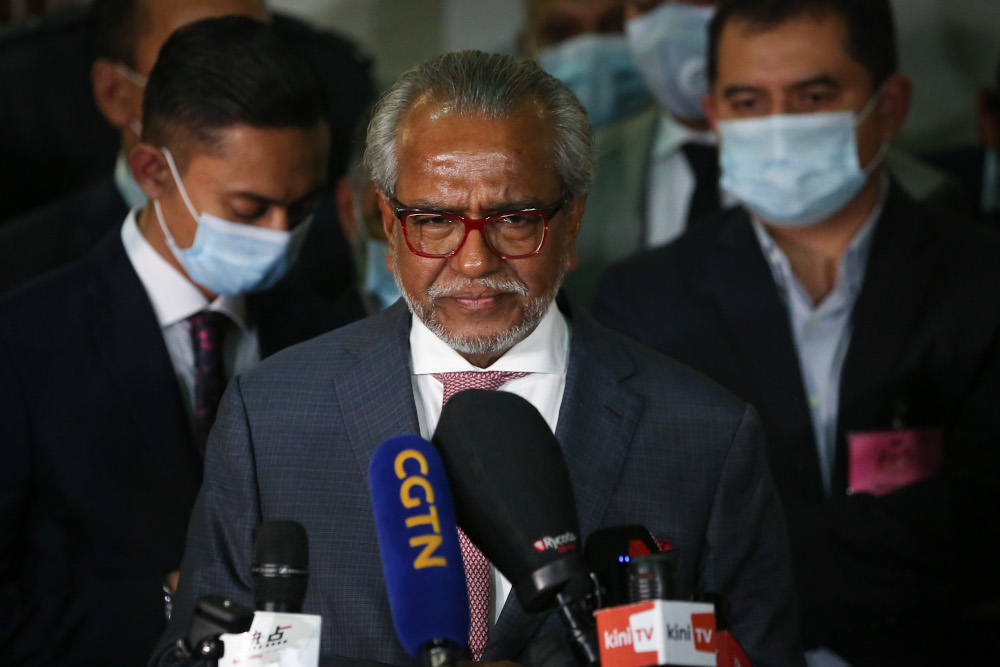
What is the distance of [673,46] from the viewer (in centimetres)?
387

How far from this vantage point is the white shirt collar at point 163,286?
2.55m

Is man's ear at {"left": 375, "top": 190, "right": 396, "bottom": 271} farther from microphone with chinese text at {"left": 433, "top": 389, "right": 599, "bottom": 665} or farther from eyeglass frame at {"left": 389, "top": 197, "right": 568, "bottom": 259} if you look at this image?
microphone with chinese text at {"left": 433, "top": 389, "right": 599, "bottom": 665}

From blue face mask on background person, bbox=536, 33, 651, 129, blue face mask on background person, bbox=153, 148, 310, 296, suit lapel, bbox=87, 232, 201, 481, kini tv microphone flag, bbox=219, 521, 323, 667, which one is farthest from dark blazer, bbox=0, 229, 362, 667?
blue face mask on background person, bbox=536, 33, 651, 129

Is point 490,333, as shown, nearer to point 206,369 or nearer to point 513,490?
point 513,490

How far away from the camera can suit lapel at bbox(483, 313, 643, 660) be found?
1917mm

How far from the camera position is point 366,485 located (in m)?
1.89

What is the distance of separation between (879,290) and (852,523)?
53cm

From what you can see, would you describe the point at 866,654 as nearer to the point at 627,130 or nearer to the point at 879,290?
the point at 879,290

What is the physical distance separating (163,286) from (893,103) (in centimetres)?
183

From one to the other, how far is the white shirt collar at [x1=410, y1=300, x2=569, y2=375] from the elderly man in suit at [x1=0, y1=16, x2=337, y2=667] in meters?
0.57

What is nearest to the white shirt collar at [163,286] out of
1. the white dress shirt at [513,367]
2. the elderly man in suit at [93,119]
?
the elderly man in suit at [93,119]

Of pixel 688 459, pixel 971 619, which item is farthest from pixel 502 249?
pixel 971 619

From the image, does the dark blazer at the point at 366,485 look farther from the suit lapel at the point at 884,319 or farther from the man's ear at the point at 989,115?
the man's ear at the point at 989,115

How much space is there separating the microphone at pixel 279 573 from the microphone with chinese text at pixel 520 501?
181 millimetres
